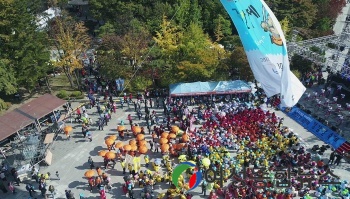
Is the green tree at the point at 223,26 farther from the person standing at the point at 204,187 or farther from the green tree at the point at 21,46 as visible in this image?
the person standing at the point at 204,187

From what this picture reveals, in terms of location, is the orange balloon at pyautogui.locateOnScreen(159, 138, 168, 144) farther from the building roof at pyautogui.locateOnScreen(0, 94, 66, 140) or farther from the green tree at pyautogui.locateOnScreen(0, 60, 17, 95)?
the green tree at pyautogui.locateOnScreen(0, 60, 17, 95)

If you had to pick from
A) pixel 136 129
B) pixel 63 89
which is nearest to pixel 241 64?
pixel 136 129

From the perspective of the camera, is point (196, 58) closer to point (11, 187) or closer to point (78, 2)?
point (11, 187)

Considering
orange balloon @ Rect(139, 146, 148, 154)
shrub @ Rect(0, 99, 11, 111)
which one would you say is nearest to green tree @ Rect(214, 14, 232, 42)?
orange balloon @ Rect(139, 146, 148, 154)

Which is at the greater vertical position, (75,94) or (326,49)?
(326,49)

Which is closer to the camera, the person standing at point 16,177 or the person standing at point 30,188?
the person standing at point 30,188

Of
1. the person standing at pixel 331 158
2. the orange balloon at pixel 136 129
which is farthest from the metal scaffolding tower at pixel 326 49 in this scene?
the orange balloon at pixel 136 129

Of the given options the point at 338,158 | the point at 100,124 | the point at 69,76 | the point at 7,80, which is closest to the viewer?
the point at 338,158
